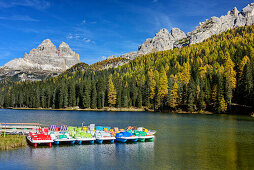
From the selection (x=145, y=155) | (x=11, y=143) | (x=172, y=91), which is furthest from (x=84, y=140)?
(x=172, y=91)

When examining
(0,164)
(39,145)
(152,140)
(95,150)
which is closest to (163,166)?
(95,150)

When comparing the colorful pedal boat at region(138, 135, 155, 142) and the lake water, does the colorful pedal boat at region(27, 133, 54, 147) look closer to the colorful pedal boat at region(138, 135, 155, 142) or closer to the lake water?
the lake water

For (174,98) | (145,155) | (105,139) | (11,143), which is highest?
(174,98)

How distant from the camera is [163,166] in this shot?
26797 millimetres

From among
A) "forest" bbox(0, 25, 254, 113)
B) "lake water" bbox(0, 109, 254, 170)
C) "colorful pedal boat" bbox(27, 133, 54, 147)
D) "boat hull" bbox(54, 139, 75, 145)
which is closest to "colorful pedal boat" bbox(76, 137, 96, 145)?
"boat hull" bbox(54, 139, 75, 145)

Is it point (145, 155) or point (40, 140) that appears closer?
→ point (145, 155)

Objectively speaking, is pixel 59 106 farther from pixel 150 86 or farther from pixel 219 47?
pixel 219 47

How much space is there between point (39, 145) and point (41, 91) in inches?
5279

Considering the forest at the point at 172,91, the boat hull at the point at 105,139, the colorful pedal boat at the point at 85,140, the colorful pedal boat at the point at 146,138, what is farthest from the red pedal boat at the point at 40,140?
the forest at the point at 172,91

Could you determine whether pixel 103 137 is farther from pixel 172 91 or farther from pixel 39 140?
pixel 172 91

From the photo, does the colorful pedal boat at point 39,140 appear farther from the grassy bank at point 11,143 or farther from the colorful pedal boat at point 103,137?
the colorful pedal boat at point 103,137

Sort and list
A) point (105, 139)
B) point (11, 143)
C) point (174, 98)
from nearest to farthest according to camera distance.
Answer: point (11, 143) < point (105, 139) < point (174, 98)

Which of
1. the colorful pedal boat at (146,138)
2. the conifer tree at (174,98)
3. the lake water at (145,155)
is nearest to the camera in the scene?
the lake water at (145,155)

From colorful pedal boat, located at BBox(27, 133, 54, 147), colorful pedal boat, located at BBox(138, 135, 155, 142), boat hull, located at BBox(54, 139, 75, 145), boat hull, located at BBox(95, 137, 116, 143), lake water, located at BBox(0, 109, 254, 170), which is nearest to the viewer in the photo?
lake water, located at BBox(0, 109, 254, 170)
